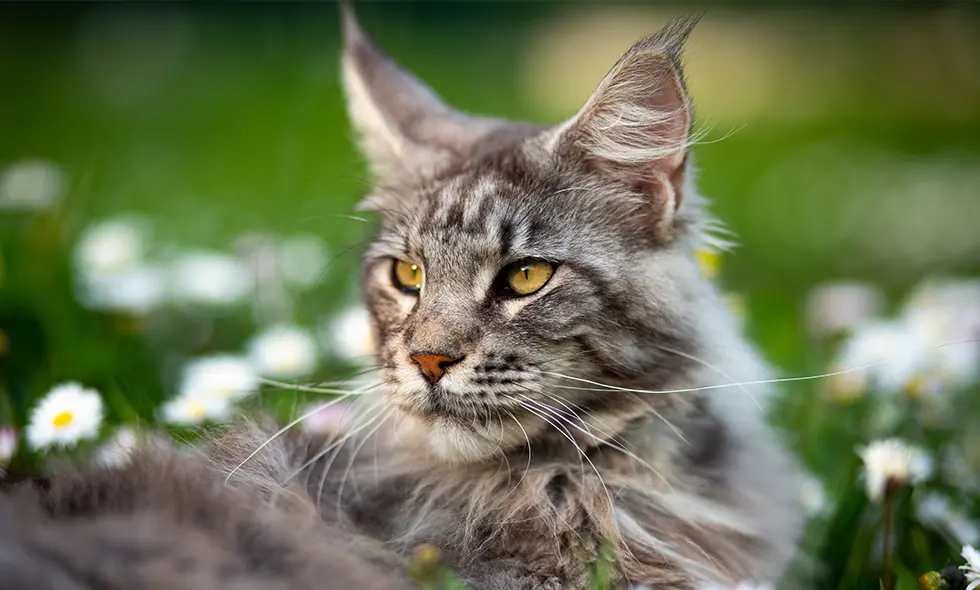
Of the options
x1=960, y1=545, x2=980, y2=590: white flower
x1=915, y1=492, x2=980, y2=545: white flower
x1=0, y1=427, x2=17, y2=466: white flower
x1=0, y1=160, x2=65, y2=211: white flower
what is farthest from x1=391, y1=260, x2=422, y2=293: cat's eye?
x1=0, y1=160, x2=65, y2=211: white flower

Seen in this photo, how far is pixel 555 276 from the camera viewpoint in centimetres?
178

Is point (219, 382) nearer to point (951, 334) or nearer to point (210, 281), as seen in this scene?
point (210, 281)

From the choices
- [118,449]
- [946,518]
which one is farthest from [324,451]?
[946,518]

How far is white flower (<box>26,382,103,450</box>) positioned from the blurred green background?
0.08 meters

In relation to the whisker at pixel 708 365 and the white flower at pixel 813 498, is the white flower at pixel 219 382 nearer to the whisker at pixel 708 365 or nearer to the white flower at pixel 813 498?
the whisker at pixel 708 365

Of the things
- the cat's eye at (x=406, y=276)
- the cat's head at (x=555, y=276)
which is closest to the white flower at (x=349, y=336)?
the cat's eye at (x=406, y=276)

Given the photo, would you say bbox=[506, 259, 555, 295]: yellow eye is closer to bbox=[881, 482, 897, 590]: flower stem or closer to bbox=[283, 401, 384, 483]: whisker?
bbox=[283, 401, 384, 483]: whisker

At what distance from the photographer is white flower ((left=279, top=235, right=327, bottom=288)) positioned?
334 cm

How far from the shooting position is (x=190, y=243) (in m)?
3.77

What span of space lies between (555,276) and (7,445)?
4.18 ft

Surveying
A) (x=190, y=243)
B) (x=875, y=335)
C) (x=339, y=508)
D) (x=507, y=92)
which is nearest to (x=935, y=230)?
(x=875, y=335)

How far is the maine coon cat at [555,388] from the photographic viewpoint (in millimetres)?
1699

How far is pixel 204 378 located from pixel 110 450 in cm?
51

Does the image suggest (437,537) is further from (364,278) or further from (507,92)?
(507,92)
